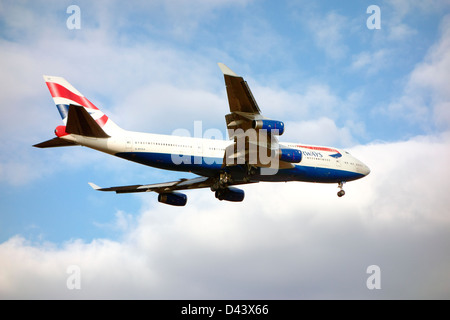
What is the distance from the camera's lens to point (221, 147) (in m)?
34.0

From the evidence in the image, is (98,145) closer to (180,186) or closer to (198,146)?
(198,146)

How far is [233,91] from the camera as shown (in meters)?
26.7

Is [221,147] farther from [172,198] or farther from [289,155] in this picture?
[172,198]

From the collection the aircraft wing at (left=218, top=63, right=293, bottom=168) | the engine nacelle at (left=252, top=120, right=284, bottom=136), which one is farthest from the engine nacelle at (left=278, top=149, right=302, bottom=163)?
the engine nacelle at (left=252, top=120, right=284, bottom=136)

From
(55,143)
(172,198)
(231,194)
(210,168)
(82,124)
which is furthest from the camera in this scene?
(172,198)

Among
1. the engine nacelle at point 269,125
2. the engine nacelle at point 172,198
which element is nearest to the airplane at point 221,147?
the engine nacelle at point 269,125

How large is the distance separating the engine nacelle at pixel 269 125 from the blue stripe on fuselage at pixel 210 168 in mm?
5520

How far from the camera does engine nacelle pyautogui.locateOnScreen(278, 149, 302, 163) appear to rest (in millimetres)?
32531

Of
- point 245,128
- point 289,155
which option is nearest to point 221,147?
point 289,155

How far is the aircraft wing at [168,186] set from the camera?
124 ft

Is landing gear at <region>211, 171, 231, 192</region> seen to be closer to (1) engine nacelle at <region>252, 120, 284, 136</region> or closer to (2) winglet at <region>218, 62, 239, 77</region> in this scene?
(1) engine nacelle at <region>252, 120, 284, 136</region>

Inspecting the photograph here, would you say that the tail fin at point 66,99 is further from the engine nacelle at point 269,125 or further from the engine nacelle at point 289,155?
the engine nacelle at point 289,155

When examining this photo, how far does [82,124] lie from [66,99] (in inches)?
197

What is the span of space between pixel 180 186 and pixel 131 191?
3.62m
